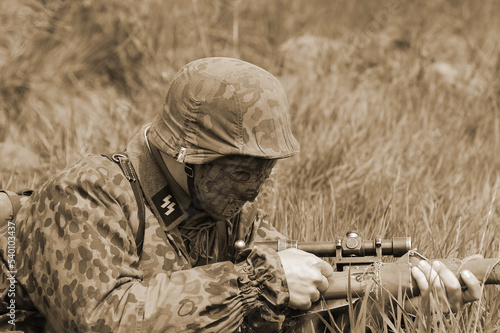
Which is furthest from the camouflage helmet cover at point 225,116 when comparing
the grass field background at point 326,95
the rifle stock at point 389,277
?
the grass field background at point 326,95

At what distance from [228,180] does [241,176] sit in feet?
0.18

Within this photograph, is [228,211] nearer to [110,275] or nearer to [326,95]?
[110,275]

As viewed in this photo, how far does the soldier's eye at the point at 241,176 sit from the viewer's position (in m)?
3.09

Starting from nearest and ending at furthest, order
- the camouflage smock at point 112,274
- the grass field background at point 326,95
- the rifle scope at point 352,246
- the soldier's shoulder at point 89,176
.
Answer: the camouflage smock at point 112,274
the soldier's shoulder at point 89,176
the rifle scope at point 352,246
the grass field background at point 326,95

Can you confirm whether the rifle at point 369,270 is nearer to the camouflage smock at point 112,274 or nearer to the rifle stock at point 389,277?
the rifle stock at point 389,277

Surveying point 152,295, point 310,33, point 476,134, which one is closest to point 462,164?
point 476,134

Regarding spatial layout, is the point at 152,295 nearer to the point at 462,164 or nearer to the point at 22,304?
the point at 22,304

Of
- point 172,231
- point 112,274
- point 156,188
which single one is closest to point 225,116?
point 156,188

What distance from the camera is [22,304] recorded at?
3.14m

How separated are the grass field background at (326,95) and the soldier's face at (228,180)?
3.63ft

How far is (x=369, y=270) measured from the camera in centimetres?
316

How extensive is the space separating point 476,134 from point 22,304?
4.58 m

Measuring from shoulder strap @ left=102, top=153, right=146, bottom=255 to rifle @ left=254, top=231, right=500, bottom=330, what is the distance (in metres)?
0.48

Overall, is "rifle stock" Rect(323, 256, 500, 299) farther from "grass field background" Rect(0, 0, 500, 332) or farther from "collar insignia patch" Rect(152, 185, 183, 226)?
"collar insignia patch" Rect(152, 185, 183, 226)
